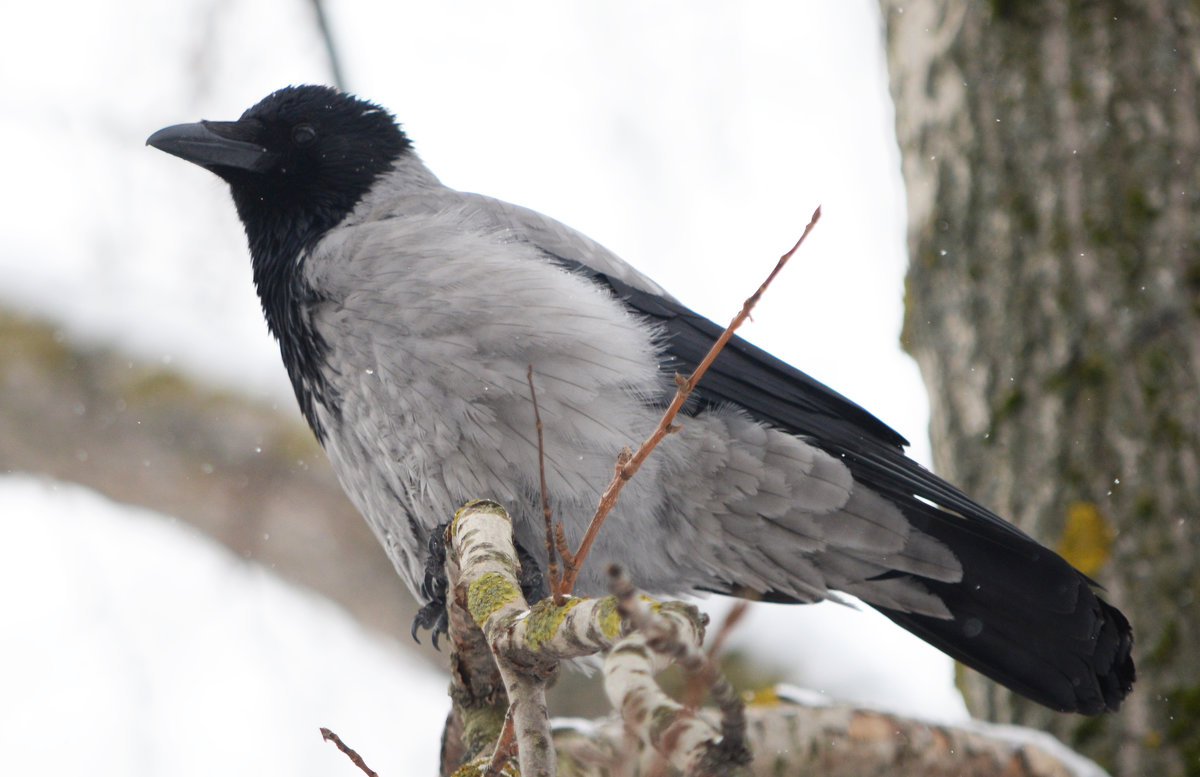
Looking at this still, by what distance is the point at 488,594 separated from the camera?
4.43ft

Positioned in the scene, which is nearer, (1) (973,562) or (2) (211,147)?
(1) (973,562)

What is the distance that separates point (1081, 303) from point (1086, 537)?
0.62 meters

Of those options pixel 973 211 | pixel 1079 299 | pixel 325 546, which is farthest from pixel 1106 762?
pixel 325 546

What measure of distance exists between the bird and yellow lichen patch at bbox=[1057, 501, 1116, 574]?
0.16 meters

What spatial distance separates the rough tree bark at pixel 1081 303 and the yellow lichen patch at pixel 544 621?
197 cm

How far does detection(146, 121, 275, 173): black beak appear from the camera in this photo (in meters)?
2.94

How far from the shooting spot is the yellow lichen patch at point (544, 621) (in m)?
1.10

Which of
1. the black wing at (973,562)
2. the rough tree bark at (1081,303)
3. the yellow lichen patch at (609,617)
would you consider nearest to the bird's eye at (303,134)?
the black wing at (973,562)

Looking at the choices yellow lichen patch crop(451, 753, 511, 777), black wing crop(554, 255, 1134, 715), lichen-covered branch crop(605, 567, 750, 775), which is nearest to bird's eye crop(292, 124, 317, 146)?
black wing crop(554, 255, 1134, 715)

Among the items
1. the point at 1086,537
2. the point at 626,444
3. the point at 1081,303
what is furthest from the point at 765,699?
the point at 1081,303

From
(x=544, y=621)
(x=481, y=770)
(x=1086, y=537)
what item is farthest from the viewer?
(x=1086, y=537)

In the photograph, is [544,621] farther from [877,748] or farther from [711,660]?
[877,748]

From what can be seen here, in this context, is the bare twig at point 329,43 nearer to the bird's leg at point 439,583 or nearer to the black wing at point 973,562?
the black wing at point 973,562

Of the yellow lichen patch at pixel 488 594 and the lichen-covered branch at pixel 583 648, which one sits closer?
the lichen-covered branch at pixel 583 648
